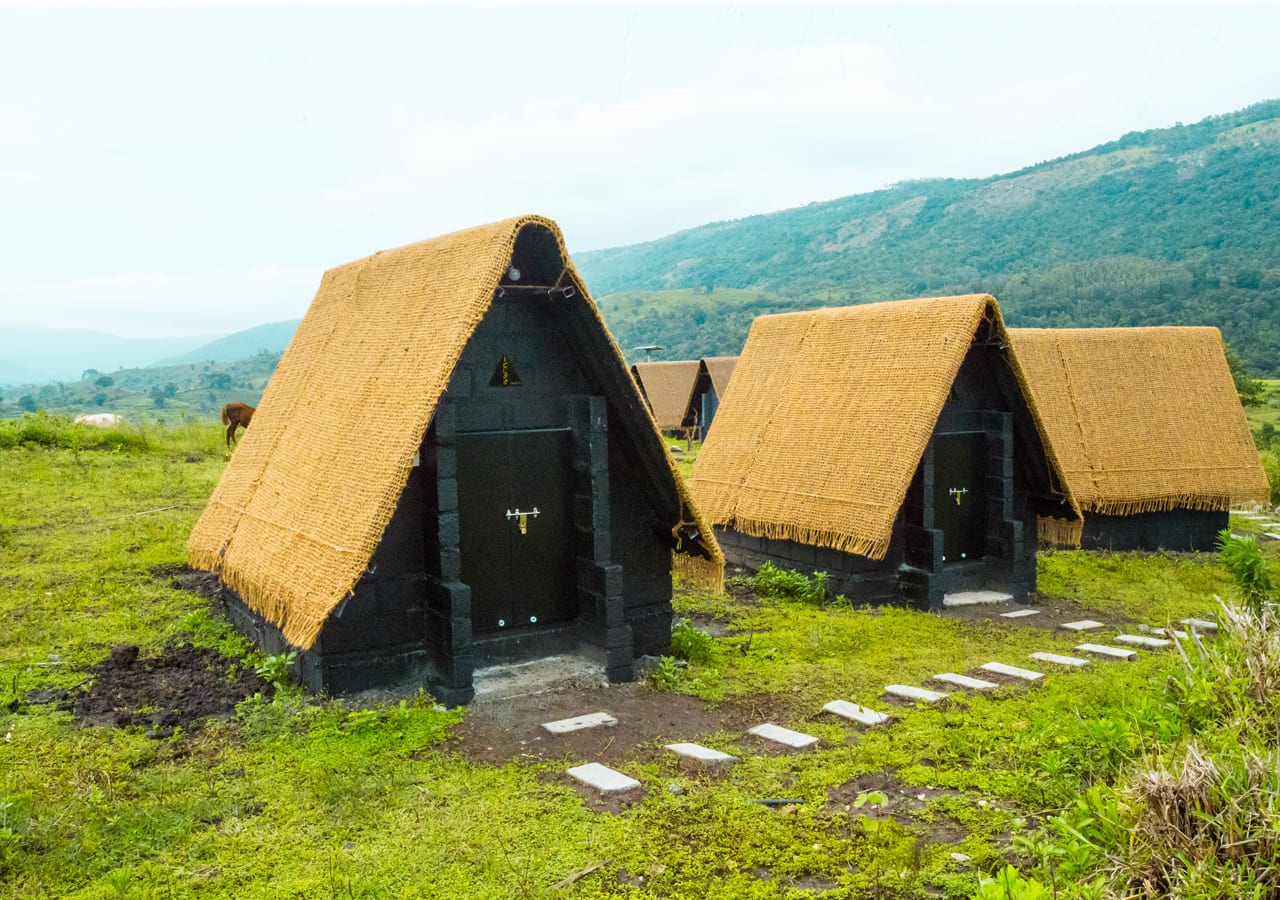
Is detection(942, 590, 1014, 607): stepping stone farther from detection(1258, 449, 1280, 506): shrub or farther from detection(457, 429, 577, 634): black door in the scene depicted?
detection(1258, 449, 1280, 506): shrub

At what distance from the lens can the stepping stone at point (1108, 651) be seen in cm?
1000

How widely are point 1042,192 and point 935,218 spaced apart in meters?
13.0

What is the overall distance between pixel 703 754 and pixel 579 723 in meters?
1.22

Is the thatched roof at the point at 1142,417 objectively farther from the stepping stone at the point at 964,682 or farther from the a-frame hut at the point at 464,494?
the a-frame hut at the point at 464,494

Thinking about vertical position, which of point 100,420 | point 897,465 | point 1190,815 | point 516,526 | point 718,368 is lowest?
point 1190,815

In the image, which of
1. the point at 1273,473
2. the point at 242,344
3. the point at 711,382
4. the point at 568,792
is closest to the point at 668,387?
the point at 711,382

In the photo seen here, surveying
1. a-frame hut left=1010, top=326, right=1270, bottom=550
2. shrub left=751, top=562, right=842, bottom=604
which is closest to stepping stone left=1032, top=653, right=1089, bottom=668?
shrub left=751, top=562, right=842, bottom=604

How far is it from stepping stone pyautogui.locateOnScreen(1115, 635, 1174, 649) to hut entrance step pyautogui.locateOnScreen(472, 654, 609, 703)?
6.03 meters

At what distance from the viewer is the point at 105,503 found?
60.1 feet

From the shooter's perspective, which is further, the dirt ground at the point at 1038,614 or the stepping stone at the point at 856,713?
the dirt ground at the point at 1038,614

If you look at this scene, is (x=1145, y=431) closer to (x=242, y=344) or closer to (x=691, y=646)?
(x=691, y=646)

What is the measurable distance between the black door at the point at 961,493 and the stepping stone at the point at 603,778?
7702mm

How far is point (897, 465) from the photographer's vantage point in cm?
1188

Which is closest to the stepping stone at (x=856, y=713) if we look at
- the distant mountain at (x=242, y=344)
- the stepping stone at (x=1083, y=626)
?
the stepping stone at (x=1083, y=626)
